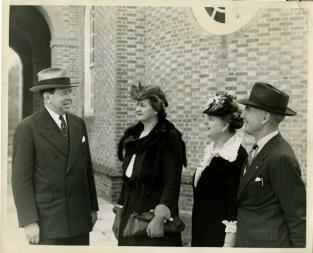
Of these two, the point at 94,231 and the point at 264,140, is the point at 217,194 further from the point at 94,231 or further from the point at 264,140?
the point at 94,231

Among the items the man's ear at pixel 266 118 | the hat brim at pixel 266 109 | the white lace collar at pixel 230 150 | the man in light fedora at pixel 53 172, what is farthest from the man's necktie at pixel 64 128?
the man's ear at pixel 266 118

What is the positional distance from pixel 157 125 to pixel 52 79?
34.2 inches

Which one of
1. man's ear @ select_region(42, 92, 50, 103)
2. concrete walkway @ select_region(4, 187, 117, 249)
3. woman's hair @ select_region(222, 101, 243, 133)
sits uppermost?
man's ear @ select_region(42, 92, 50, 103)

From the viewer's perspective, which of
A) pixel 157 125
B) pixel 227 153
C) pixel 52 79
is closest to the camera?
pixel 227 153

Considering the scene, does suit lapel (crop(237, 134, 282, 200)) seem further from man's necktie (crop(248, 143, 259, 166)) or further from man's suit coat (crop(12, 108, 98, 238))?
man's suit coat (crop(12, 108, 98, 238))

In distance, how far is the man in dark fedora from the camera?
93.7 inches

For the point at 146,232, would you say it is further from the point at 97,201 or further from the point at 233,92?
the point at 233,92

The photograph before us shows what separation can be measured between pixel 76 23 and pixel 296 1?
165 cm

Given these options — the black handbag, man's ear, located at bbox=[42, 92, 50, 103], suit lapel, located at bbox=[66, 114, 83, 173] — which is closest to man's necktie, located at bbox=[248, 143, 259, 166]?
the black handbag

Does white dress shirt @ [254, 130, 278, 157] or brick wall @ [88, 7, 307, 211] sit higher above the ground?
brick wall @ [88, 7, 307, 211]

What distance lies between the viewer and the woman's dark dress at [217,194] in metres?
2.36

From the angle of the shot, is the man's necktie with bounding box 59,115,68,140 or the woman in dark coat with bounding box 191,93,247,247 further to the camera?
the man's necktie with bounding box 59,115,68,140

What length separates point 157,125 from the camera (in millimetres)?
2473

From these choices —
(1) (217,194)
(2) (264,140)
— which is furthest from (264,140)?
(1) (217,194)
